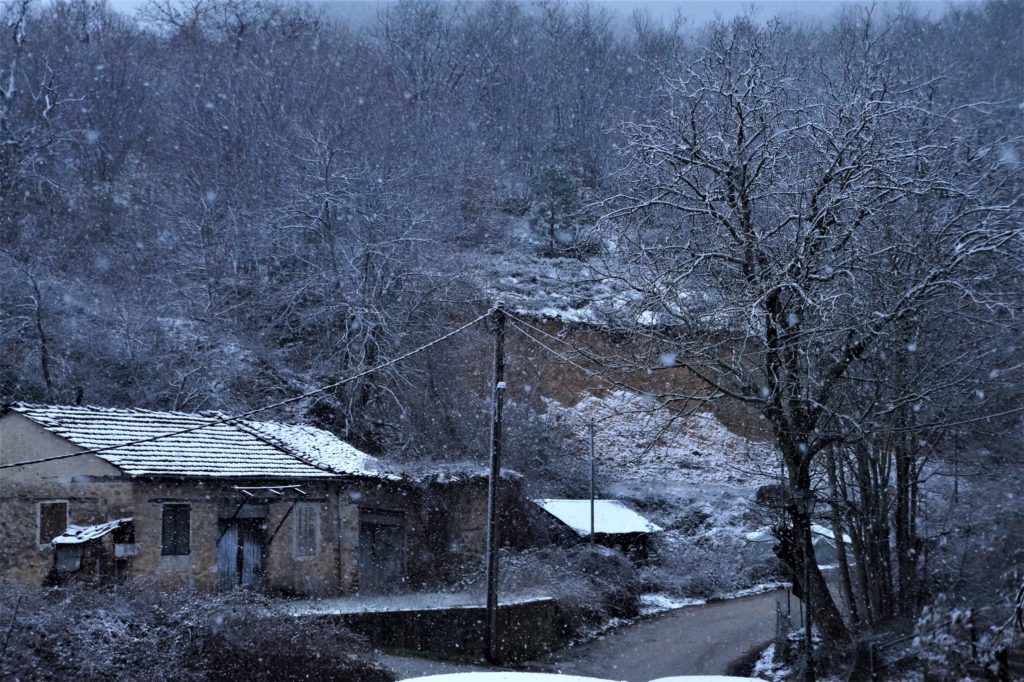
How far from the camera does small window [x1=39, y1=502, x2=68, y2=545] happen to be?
17.3 meters

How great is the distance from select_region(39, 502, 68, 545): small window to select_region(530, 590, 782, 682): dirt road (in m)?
9.79

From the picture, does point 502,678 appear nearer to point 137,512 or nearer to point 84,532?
point 84,532

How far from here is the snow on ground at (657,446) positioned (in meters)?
36.6

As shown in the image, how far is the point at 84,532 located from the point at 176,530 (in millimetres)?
1981

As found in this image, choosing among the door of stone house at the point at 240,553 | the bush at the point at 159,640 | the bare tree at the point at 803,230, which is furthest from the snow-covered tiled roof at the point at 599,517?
the bare tree at the point at 803,230

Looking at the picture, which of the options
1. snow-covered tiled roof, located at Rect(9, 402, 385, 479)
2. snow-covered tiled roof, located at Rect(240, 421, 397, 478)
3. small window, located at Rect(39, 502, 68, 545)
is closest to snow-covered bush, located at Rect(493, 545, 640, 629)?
snow-covered tiled roof, located at Rect(240, 421, 397, 478)

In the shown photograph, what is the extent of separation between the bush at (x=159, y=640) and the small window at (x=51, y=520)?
2.65 meters

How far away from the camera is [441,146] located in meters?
45.0

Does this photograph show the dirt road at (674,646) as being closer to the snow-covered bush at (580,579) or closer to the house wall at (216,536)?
the snow-covered bush at (580,579)

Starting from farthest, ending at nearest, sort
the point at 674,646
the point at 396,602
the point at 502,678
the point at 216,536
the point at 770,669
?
the point at 396,602
the point at 674,646
the point at 216,536
the point at 770,669
the point at 502,678

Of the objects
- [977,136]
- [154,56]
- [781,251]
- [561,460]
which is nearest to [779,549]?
[781,251]

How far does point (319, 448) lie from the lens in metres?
23.3

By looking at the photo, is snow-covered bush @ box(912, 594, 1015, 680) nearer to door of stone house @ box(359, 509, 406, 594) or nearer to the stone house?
the stone house

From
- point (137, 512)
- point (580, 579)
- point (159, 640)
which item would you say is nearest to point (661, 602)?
point (580, 579)
